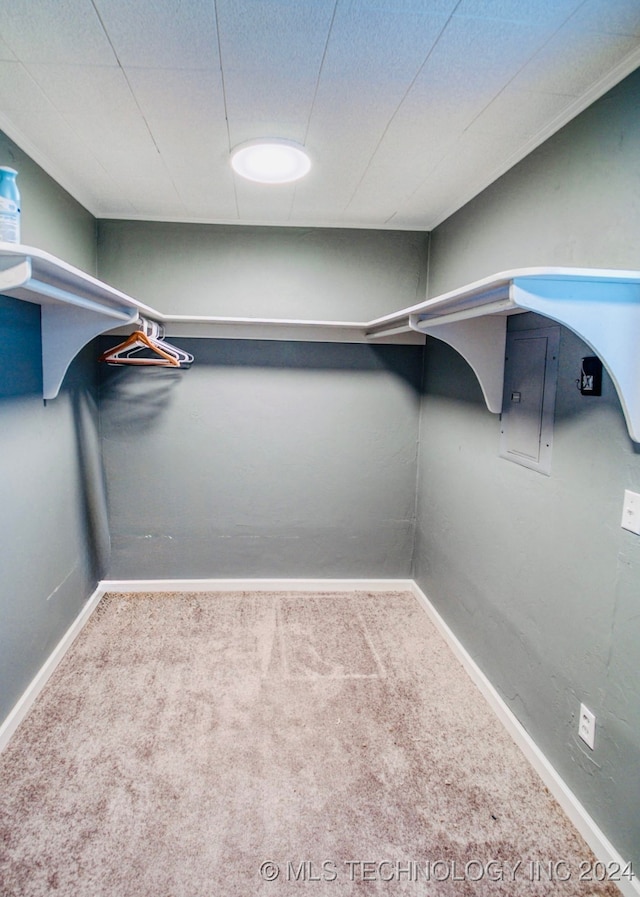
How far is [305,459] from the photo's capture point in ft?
9.63

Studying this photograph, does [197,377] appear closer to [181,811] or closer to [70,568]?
[70,568]

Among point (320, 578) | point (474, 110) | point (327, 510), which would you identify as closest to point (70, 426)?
point (327, 510)

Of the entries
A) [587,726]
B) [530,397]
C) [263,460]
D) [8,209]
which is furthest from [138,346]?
[587,726]

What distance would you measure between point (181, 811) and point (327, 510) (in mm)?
1728

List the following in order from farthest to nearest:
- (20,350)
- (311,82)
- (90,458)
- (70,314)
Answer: (90,458)
(70,314)
(20,350)
(311,82)

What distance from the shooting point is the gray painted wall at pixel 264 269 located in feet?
8.83

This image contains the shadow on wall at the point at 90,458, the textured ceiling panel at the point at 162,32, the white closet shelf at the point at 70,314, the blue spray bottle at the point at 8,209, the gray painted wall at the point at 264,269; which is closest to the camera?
the textured ceiling panel at the point at 162,32

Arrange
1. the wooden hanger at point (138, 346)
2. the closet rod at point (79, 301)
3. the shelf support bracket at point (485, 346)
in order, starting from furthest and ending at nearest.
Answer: the wooden hanger at point (138, 346)
the shelf support bracket at point (485, 346)
the closet rod at point (79, 301)

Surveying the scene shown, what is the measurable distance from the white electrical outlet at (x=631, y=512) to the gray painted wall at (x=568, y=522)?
0.9 inches

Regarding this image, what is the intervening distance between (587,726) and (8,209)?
2.22 m

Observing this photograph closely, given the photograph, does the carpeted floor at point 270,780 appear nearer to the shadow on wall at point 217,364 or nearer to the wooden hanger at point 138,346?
the shadow on wall at point 217,364

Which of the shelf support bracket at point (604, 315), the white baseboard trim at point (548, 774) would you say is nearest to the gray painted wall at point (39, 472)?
the shelf support bracket at point (604, 315)

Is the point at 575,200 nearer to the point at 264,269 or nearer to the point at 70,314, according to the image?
the point at 264,269

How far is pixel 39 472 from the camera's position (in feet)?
6.77
